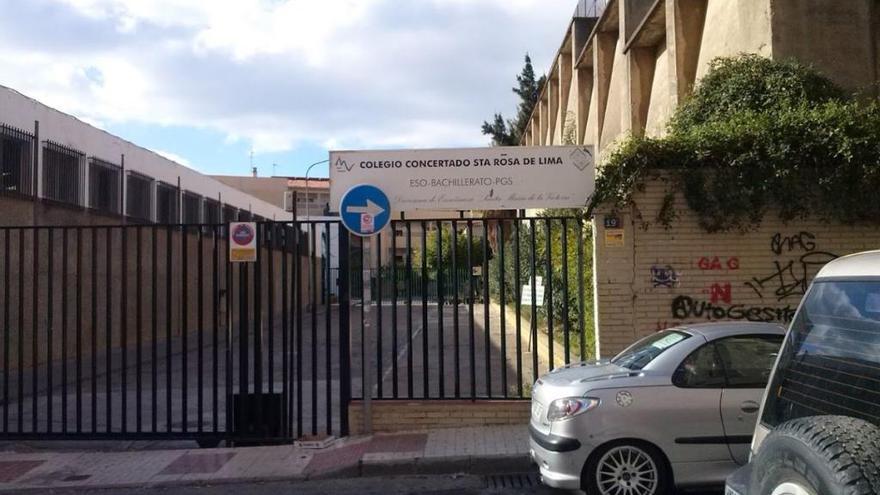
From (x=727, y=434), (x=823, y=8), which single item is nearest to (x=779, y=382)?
(x=727, y=434)

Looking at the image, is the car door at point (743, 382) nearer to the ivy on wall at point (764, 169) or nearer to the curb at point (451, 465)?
the curb at point (451, 465)

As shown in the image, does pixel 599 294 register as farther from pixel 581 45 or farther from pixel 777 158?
pixel 581 45

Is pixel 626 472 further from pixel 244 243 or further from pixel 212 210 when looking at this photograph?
pixel 212 210

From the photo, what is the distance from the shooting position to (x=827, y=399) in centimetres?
314

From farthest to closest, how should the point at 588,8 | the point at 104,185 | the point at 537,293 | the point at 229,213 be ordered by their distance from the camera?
the point at 229,213 → the point at 588,8 → the point at 104,185 → the point at 537,293

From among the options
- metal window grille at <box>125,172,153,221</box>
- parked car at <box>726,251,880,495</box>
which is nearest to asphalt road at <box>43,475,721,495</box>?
parked car at <box>726,251,880,495</box>

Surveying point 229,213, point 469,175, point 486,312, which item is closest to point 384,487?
point 486,312

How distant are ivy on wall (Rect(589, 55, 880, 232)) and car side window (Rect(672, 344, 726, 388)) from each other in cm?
306

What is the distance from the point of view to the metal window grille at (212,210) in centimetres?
2784

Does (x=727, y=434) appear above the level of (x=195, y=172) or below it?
below

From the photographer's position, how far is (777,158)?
9.04 m

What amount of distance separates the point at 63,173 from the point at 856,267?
52.6 ft

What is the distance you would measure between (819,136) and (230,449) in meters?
7.54

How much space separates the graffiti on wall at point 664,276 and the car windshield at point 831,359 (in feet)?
18.7
